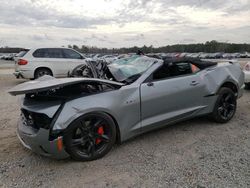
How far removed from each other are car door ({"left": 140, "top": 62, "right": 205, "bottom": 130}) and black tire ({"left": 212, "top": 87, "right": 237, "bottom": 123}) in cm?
44

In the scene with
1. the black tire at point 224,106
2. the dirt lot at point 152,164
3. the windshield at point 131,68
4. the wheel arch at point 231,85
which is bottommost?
the dirt lot at point 152,164

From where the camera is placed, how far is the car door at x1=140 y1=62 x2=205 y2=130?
3703 millimetres

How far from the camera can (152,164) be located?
3199 millimetres

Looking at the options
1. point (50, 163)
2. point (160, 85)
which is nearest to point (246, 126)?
point (160, 85)

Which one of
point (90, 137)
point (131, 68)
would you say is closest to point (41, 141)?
point (90, 137)

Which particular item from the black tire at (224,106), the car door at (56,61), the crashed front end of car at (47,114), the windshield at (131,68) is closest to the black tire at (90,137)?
the crashed front end of car at (47,114)

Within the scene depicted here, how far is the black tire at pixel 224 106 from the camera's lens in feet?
15.0

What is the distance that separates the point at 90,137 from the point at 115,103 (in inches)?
22.7

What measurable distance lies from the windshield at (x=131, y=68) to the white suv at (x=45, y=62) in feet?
21.2

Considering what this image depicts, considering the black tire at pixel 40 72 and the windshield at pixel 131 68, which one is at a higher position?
the windshield at pixel 131 68

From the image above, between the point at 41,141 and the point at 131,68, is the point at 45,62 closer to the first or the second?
the point at 131,68

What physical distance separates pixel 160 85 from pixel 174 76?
448mm

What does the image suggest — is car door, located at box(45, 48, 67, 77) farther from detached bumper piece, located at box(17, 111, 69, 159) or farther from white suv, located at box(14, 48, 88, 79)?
detached bumper piece, located at box(17, 111, 69, 159)

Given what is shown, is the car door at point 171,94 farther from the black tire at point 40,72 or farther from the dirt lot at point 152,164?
the black tire at point 40,72
